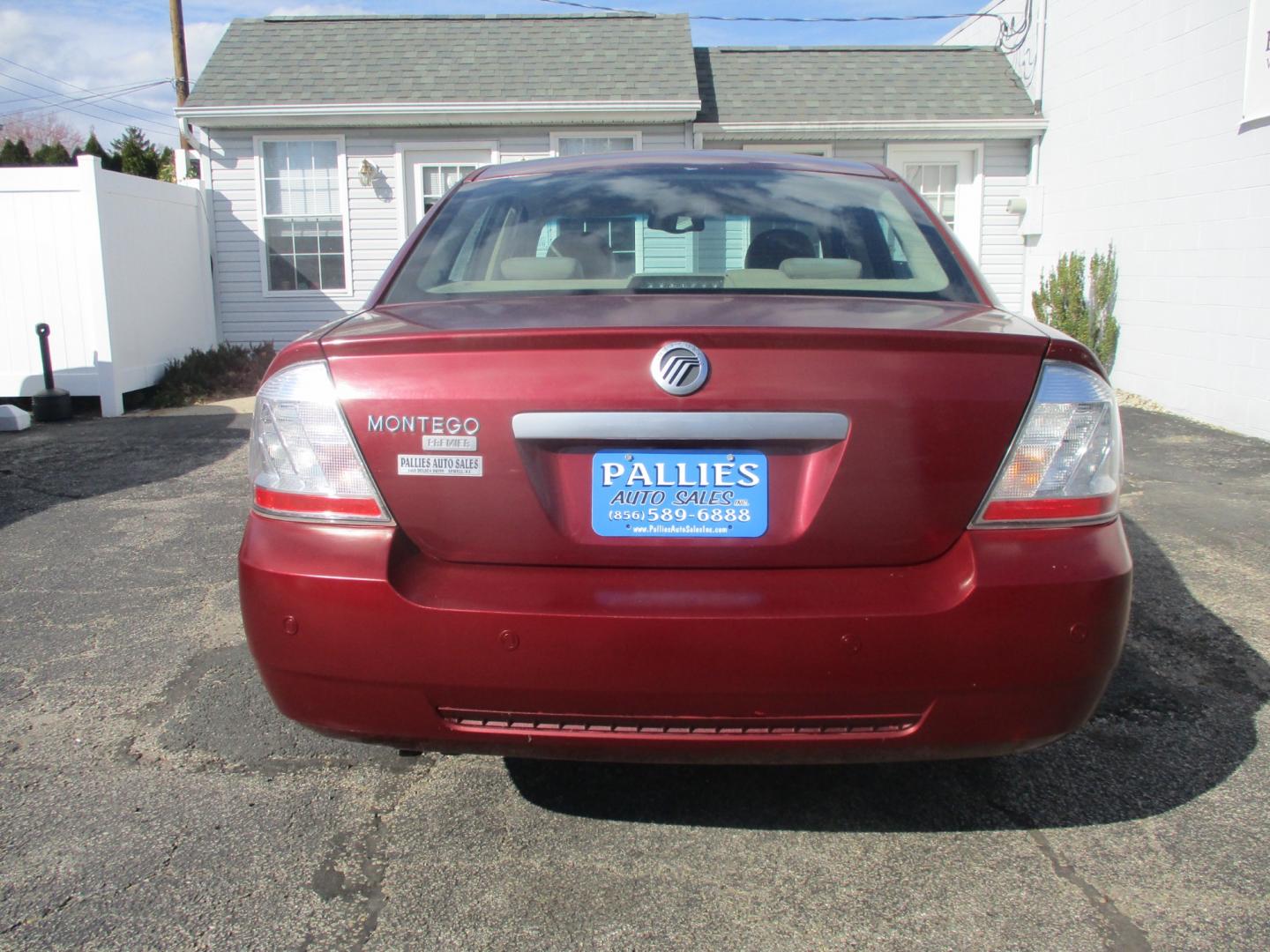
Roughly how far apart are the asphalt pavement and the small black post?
634 centimetres

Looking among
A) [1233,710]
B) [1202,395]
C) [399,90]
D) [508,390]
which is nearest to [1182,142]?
[1202,395]

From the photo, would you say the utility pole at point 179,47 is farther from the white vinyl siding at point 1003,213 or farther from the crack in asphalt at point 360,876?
the crack in asphalt at point 360,876

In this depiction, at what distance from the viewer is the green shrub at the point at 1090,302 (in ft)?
34.8

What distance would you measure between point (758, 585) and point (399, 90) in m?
11.8

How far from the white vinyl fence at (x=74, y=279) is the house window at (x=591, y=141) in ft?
15.4

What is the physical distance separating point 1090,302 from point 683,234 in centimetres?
919

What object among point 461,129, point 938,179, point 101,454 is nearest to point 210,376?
point 101,454

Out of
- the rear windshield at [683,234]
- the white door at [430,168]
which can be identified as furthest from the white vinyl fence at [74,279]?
the rear windshield at [683,234]

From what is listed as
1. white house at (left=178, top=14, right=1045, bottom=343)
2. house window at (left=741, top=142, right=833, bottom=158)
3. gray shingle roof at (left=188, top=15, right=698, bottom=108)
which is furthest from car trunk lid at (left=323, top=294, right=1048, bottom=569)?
house window at (left=741, top=142, right=833, bottom=158)

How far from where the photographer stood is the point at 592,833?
2.48 m

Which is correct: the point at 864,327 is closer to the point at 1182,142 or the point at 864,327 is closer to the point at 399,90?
the point at 1182,142

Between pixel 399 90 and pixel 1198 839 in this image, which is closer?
pixel 1198 839

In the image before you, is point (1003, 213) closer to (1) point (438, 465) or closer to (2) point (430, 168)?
(2) point (430, 168)

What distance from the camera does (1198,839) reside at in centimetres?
245
